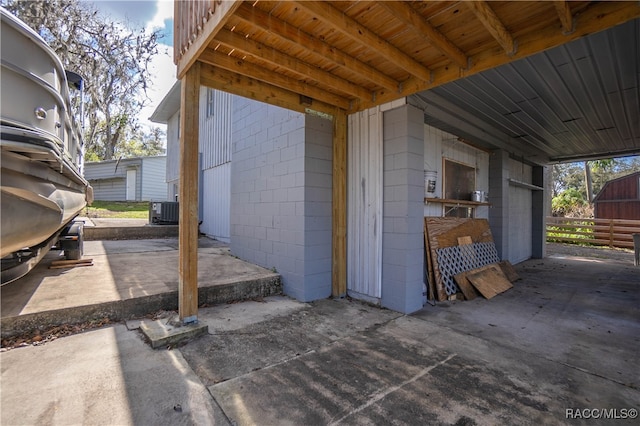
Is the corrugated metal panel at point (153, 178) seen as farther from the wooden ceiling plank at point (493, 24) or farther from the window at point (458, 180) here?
the wooden ceiling plank at point (493, 24)

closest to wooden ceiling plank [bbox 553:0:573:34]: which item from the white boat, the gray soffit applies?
the gray soffit

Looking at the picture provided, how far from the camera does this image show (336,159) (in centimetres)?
433

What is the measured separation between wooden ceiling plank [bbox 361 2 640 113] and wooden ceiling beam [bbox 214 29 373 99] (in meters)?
0.86

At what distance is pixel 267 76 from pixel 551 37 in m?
2.76

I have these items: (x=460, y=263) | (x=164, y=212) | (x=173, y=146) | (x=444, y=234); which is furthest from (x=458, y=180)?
(x=173, y=146)

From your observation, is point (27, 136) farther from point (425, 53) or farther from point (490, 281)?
point (490, 281)

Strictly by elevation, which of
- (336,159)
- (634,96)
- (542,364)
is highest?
(634,96)

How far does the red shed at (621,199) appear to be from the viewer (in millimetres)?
11789

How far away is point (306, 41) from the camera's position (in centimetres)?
271

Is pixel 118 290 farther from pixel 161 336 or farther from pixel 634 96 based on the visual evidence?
pixel 634 96

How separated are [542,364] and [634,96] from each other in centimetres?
426

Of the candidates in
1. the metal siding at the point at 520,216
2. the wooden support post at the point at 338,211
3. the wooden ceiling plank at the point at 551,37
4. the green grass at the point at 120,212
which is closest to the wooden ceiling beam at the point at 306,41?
the wooden ceiling plank at the point at 551,37

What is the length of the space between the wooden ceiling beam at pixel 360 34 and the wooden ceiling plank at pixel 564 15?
121 cm

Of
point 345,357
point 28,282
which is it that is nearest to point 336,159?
point 345,357
